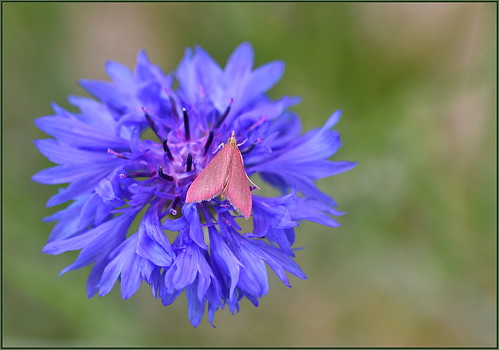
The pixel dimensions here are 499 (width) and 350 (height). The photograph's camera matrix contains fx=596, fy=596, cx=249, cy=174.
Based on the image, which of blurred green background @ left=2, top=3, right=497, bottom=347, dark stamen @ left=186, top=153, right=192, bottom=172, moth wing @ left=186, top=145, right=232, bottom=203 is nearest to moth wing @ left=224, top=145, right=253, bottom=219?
moth wing @ left=186, top=145, right=232, bottom=203

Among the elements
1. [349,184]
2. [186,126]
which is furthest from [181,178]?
[349,184]

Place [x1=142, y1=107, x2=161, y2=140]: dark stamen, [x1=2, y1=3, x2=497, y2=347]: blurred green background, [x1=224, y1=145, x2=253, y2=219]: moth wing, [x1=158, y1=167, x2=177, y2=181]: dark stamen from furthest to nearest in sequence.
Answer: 1. [x1=2, y1=3, x2=497, y2=347]: blurred green background
2. [x1=142, y1=107, x2=161, y2=140]: dark stamen
3. [x1=158, y1=167, x2=177, y2=181]: dark stamen
4. [x1=224, y1=145, x2=253, y2=219]: moth wing

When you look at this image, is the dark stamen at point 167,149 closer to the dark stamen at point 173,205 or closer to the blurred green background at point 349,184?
the dark stamen at point 173,205

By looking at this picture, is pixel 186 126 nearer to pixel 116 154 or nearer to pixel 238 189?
pixel 116 154

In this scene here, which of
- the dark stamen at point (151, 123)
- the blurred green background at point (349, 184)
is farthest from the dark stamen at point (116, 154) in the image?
the blurred green background at point (349, 184)

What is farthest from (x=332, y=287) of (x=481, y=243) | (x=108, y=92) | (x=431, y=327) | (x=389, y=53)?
(x=108, y=92)

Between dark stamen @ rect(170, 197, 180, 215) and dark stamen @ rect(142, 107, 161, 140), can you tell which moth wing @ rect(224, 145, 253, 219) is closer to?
dark stamen @ rect(170, 197, 180, 215)
